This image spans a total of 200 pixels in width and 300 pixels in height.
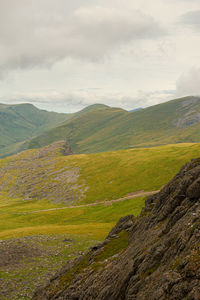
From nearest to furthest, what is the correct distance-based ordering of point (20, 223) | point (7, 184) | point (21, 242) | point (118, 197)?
1. point (21, 242)
2. point (20, 223)
3. point (118, 197)
4. point (7, 184)

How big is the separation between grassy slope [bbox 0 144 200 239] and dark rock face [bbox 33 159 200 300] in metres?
31.0

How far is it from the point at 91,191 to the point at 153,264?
116 metres

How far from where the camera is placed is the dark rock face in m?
18.3

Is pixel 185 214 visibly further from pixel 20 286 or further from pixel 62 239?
pixel 62 239

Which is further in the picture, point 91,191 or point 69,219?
point 91,191

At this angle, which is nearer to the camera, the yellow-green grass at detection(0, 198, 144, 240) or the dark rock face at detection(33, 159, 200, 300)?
the dark rock face at detection(33, 159, 200, 300)

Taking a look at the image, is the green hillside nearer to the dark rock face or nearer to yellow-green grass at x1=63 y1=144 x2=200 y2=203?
yellow-green grass at x1=63 y1=144 x2=200 y2=203

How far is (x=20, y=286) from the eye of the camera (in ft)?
140

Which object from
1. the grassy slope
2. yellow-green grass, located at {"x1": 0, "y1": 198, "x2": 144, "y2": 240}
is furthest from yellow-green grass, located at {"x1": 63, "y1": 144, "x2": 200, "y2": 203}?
yellow-green grass, located at {"x1": 0, "y1": 198, "x2": 144, "y2": 240}

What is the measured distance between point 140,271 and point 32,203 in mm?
129735

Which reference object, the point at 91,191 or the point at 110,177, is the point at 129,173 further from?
the point at 91,191

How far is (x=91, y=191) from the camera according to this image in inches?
5443

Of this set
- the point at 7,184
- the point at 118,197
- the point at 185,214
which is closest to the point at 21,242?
the point at 185,214

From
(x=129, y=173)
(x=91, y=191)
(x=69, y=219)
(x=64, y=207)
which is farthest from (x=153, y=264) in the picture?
(x=129, y=173)
